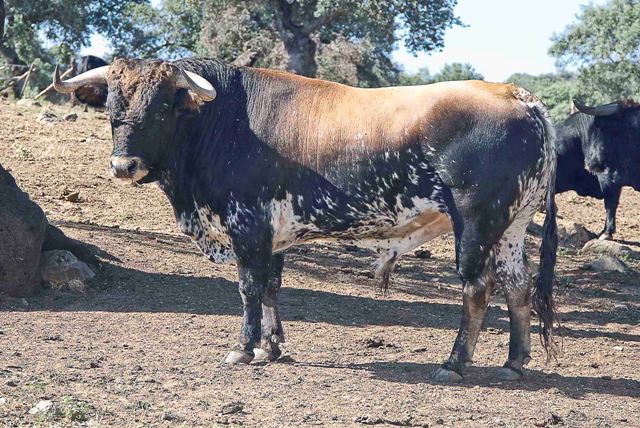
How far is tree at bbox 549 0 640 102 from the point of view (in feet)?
112

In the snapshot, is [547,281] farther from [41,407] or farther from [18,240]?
[18,240]

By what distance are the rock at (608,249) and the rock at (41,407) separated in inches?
409

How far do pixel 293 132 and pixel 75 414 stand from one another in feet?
9.73

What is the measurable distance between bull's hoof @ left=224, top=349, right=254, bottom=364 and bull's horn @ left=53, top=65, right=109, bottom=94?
2298 mm

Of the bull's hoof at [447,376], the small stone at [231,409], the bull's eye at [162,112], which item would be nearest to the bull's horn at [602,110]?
the bull's hoof at [447,376]

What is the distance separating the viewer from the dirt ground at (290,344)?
22.3ft

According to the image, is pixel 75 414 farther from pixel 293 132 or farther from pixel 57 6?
pixel 57 6

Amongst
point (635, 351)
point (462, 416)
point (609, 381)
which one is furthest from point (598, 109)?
point (462, 416)

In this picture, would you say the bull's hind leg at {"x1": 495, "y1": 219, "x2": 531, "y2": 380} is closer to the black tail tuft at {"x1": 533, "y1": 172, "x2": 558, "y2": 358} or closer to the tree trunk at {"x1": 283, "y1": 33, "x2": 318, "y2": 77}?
the black tail tuft at {"x1": 533, "y1": 172, "x2": 558, "y2": 358}

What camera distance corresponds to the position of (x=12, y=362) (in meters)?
7.73


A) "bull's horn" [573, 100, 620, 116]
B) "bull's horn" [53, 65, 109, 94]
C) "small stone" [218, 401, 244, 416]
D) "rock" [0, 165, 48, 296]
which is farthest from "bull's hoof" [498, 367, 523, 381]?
"bull's horn" [573, 100, 620, 116]

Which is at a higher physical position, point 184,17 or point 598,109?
point 184,17

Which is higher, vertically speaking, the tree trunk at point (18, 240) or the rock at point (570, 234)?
the rock at point (570, 234)

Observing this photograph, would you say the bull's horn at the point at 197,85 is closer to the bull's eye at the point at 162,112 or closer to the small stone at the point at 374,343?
the bull's eye at the point at 162,112
